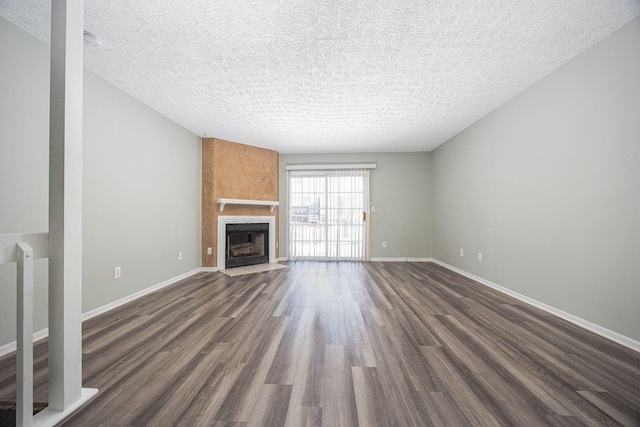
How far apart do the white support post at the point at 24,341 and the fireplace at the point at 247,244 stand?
3.38m

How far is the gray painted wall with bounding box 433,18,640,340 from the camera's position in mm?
1781

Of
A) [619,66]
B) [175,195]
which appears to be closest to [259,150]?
[175,195]

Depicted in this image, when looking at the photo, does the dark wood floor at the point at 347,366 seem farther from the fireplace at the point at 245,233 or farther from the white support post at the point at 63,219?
the fireplace at the point at 245,233

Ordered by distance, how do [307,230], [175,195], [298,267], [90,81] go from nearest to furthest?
[90,81] < [175,195] < [298,267] < [307,230]

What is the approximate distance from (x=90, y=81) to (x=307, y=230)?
13.2 feet

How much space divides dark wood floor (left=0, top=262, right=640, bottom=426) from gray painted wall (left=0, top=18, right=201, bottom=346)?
1.58 ft

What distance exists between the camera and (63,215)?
1172mm

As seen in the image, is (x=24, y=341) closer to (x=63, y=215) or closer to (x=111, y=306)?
(x=63, y=215)

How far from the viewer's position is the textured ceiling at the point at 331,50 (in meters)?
1.66

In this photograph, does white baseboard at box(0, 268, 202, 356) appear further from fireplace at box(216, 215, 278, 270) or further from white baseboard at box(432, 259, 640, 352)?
white baseboard at box(432, 259, 640, 352)

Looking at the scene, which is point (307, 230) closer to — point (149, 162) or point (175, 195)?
point (175, 195)

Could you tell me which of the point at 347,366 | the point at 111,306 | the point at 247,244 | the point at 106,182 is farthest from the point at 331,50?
the point at 247,244

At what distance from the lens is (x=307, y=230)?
17.7 ft

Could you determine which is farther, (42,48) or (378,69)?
(378,69)
